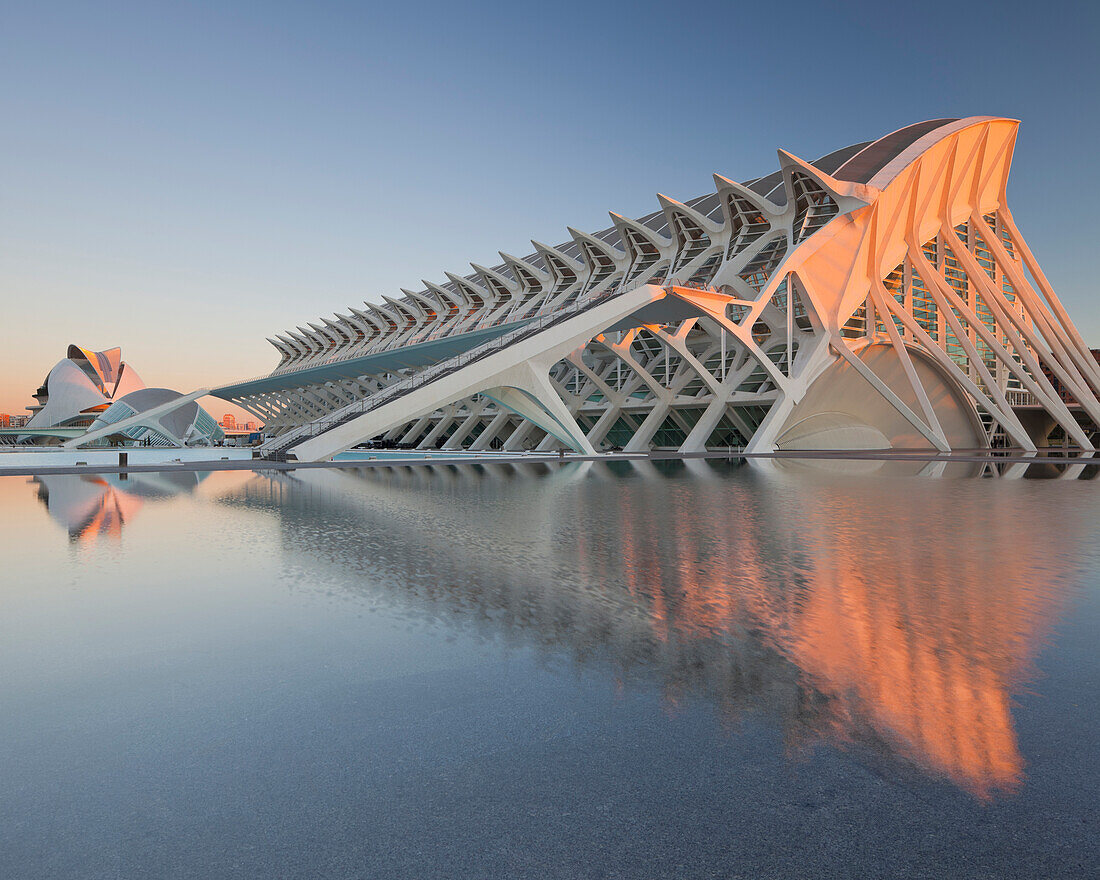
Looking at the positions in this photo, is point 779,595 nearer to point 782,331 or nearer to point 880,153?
point 782,331

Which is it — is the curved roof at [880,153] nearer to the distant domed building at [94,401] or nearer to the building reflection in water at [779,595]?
the building reflection in water at [779,595]

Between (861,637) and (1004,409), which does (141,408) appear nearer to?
(1004,409)

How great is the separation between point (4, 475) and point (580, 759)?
2491cm

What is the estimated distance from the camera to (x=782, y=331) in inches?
1369

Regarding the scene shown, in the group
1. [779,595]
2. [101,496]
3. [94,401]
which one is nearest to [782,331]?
[101,496]

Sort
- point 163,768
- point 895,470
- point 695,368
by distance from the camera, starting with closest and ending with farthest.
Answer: point 163,768
point 895,470
point 695,368

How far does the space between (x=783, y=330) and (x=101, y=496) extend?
2989 centimetres

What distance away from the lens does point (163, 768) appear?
8.43ft

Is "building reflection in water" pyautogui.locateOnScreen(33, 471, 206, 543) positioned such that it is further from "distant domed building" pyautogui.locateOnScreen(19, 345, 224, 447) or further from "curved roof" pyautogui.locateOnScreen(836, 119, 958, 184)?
"distant domed building" pyautogui.locateOnScreen(19, 345, 224, 447)

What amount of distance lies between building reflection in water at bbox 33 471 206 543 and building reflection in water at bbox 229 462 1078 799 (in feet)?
7.83

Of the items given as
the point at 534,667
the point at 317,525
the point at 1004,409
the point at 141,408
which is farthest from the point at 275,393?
the point at 534,667

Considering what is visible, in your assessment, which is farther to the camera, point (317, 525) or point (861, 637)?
point (317, 525)

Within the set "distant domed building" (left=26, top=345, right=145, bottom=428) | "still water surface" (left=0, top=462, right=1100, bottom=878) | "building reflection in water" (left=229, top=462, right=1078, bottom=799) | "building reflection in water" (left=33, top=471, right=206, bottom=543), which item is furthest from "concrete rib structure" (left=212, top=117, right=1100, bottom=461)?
"distant domed building" (left=26, top=345, right=145, bottom=428)

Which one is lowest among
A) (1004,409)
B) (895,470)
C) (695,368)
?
(895,470)
